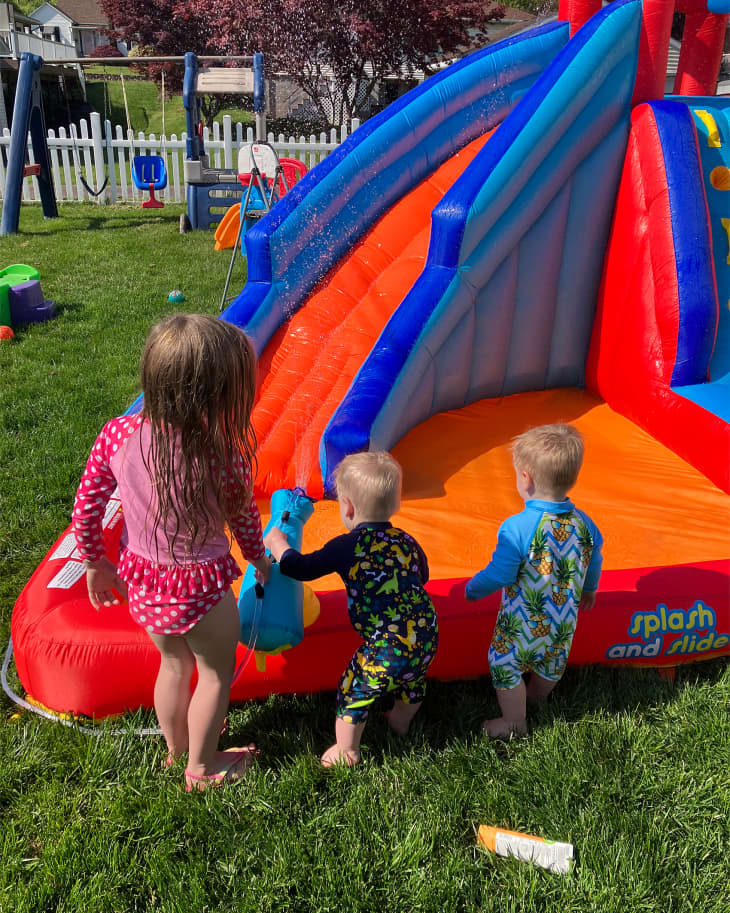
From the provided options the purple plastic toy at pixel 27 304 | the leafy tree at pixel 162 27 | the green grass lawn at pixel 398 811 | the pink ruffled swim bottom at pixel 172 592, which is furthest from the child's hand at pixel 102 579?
the leafy tree at pixel 162 27

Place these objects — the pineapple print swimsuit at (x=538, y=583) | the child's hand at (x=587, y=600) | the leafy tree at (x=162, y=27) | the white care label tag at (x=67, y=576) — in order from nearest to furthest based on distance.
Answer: the pineapple print swimsuit at (x=538, y=583), the child's hand at (x=587, y=600), the white care label tag at (x=67, y=576), the leafy tree at (x=162, y=27)

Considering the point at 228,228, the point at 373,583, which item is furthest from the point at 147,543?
the point at 228,228

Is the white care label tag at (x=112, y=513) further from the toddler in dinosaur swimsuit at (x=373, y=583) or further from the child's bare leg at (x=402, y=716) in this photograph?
the child's bare leg at (x=402, y=716)

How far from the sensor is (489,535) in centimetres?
317

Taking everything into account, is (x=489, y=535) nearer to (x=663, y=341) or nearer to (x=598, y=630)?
(x=598, y=630)

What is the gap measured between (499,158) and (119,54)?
32564 millimetres

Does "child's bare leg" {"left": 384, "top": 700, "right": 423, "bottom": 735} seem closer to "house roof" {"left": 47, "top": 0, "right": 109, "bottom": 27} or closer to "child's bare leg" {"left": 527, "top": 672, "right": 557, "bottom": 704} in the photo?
"child's bare leg" {"left": 527, "top": 672, "right": 557, "bottom": 704}

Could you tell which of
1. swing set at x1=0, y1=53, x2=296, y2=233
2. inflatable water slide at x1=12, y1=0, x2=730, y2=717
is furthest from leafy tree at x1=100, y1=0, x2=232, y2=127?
inflatable water slide at x1=12, y1=0, x2=730, y2=717

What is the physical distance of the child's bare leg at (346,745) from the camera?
222cm

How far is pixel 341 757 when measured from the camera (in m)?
2.25

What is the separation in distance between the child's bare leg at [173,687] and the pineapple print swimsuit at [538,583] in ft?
2.98

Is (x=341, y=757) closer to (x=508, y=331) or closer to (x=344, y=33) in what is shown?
(x=508, y=331)

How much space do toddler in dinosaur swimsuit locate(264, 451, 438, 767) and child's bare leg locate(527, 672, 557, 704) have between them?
47 cm

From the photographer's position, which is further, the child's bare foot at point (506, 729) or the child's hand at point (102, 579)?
the child's bare foot at point (506, 729)
